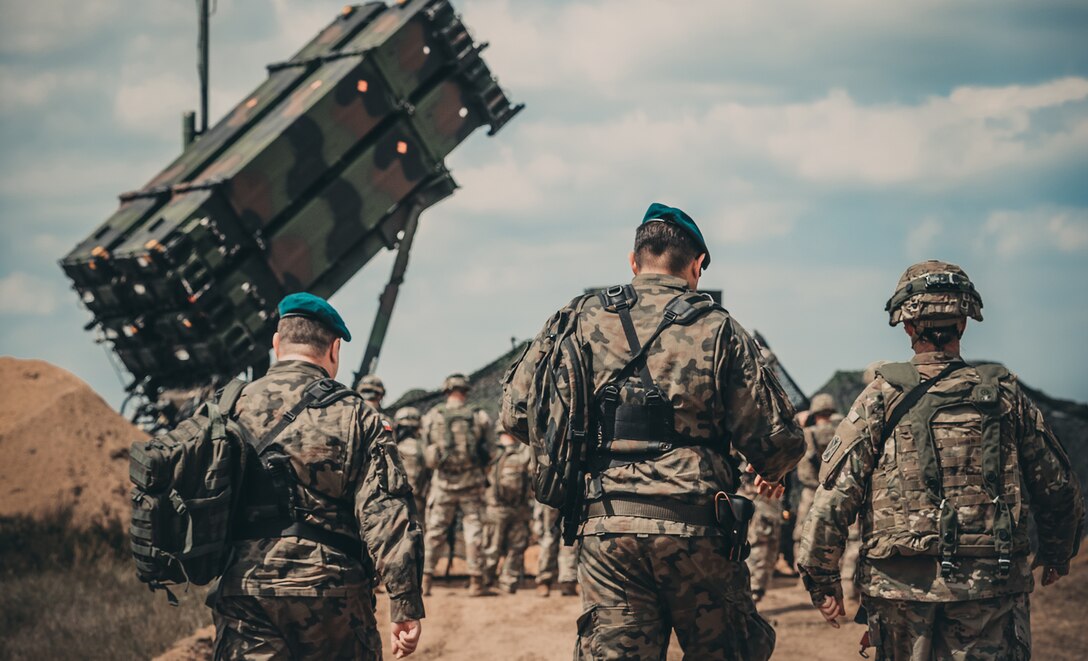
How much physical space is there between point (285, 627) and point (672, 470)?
1.39 metres

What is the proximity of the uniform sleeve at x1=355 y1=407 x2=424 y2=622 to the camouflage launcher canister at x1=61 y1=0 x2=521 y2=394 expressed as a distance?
35.1 feet

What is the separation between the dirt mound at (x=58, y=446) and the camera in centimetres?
1127

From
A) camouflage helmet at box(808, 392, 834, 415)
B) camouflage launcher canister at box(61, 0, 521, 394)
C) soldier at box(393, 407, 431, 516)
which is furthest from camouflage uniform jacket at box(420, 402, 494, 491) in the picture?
camouflage launcher canister at box(61, 0, 521, 394)

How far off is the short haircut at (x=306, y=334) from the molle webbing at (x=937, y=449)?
204 cm

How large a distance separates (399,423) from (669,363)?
8.24 m

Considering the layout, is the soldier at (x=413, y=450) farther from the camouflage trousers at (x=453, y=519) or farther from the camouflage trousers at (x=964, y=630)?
the camouflage trousers at (x=964, y=630)

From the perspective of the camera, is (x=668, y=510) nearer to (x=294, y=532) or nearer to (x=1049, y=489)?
(x=294, y=532)

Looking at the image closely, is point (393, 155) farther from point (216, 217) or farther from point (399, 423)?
point (399, 423)

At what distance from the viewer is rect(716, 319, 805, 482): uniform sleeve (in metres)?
3.85

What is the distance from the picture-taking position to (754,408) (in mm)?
3854

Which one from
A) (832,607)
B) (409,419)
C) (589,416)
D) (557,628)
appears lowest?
(557,628)

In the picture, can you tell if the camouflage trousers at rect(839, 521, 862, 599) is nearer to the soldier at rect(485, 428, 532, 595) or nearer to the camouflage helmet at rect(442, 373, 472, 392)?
the soldier at rect(485, 428, 532, 595)

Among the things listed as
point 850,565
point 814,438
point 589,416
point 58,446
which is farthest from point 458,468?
point 589,416

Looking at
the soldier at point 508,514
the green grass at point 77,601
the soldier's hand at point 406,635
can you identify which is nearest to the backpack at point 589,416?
the soldier's hand at point 406,635
